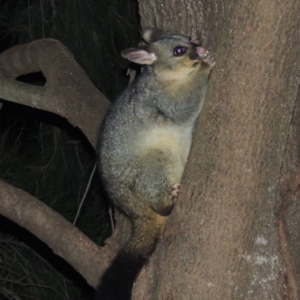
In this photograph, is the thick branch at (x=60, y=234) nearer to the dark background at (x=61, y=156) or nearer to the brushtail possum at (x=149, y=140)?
the brushtail possum at (x=149, y=140)

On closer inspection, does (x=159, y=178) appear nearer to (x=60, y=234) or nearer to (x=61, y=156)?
(x=60, y=234)

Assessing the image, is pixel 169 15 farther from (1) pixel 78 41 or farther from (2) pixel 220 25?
(1) pixel 78 41

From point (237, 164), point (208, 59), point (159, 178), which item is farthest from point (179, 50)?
point (237, 164)

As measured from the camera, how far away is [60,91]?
12.3ft

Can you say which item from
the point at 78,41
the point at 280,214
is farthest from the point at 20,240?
Answer: the point at 280,214

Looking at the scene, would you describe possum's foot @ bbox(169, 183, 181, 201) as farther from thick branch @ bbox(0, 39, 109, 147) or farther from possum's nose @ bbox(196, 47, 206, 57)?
thick branch @ bbox(0, 39, 109, 147)

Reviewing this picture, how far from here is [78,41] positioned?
494cm

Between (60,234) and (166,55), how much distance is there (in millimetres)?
999

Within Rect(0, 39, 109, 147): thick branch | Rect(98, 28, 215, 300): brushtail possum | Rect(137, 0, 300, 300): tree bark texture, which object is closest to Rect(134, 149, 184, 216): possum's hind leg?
Rect(98, 28, 215, 300): brushtail possum

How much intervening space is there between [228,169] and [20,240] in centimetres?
290

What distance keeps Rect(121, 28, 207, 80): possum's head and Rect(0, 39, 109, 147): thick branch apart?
0.53m

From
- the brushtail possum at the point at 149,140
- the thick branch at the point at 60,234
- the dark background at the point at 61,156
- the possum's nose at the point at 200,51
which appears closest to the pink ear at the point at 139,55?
the brushtail possum at the point at 149,140

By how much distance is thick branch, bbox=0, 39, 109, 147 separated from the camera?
3.69 metres

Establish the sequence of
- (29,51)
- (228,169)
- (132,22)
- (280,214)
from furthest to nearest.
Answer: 1. (132,22)
2. (29,51)
3. (280,214)
4. (228,169)
